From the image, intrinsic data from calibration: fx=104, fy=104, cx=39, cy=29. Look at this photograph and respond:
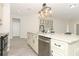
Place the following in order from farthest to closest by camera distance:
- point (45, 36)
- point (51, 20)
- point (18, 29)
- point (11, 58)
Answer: point (45, 36), point (51, 20), point (18, 29), point (11, 58)

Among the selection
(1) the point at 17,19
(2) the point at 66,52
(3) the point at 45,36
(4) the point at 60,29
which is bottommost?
(2) the point at 66,52

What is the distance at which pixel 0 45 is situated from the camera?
43.0 inches

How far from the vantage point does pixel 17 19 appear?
3.37ft

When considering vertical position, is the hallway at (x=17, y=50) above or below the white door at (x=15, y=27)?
below

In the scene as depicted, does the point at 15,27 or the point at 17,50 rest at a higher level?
the point at 15,27

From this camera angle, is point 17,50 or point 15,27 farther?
point 17,50

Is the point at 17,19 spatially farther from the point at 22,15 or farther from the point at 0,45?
the point at 0,45

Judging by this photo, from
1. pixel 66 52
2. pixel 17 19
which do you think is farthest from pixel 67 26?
pixel 17 19

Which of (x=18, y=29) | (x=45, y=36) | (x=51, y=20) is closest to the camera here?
(x=18, y=29)

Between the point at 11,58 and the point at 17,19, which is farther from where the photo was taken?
the point at 17,19

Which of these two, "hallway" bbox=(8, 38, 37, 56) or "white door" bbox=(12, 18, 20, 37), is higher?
"white door" bbox=(12, 18, 20, 37)

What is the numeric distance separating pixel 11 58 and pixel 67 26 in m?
0.74

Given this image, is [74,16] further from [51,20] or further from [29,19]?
[29,19]

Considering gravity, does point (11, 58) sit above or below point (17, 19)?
below
